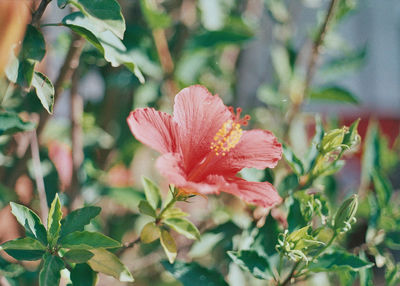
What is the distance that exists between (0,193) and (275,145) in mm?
644

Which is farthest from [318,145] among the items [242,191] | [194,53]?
[194,53]

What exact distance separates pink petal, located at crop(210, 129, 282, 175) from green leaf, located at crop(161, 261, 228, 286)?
21 cm

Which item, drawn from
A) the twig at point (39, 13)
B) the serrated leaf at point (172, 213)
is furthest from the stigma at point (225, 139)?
the twig at point (39, 13)

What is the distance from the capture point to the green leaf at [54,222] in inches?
27.4

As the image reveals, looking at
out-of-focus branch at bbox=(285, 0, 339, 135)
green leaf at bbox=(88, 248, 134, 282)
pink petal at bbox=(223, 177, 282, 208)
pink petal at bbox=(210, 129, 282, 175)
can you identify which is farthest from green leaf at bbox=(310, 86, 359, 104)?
green leaf at bbox=(88, 248, 134, 282)

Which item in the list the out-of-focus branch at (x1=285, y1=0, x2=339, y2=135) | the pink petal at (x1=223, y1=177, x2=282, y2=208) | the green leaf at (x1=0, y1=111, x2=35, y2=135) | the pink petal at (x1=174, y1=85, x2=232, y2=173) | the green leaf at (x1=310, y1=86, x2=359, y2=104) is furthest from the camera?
the green leaf at (x1=310, y1=86, x2=359, y2=104)

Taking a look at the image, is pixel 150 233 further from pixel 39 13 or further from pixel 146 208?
pixel 39 13

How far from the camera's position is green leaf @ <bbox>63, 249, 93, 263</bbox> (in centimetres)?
71

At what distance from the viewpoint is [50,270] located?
26.9 inches

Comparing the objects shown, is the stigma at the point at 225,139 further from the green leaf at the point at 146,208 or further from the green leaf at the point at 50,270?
the green leaf at the point at 50,270

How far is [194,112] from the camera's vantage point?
0.76 meters

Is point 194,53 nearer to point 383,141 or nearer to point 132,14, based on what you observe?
point 132,14

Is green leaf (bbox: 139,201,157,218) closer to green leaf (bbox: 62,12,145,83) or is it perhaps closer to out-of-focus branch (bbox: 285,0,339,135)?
green leaf (bbox: 62,12,145,83)

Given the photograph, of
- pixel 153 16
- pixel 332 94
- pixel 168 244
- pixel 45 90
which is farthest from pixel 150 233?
pixel 332 94
